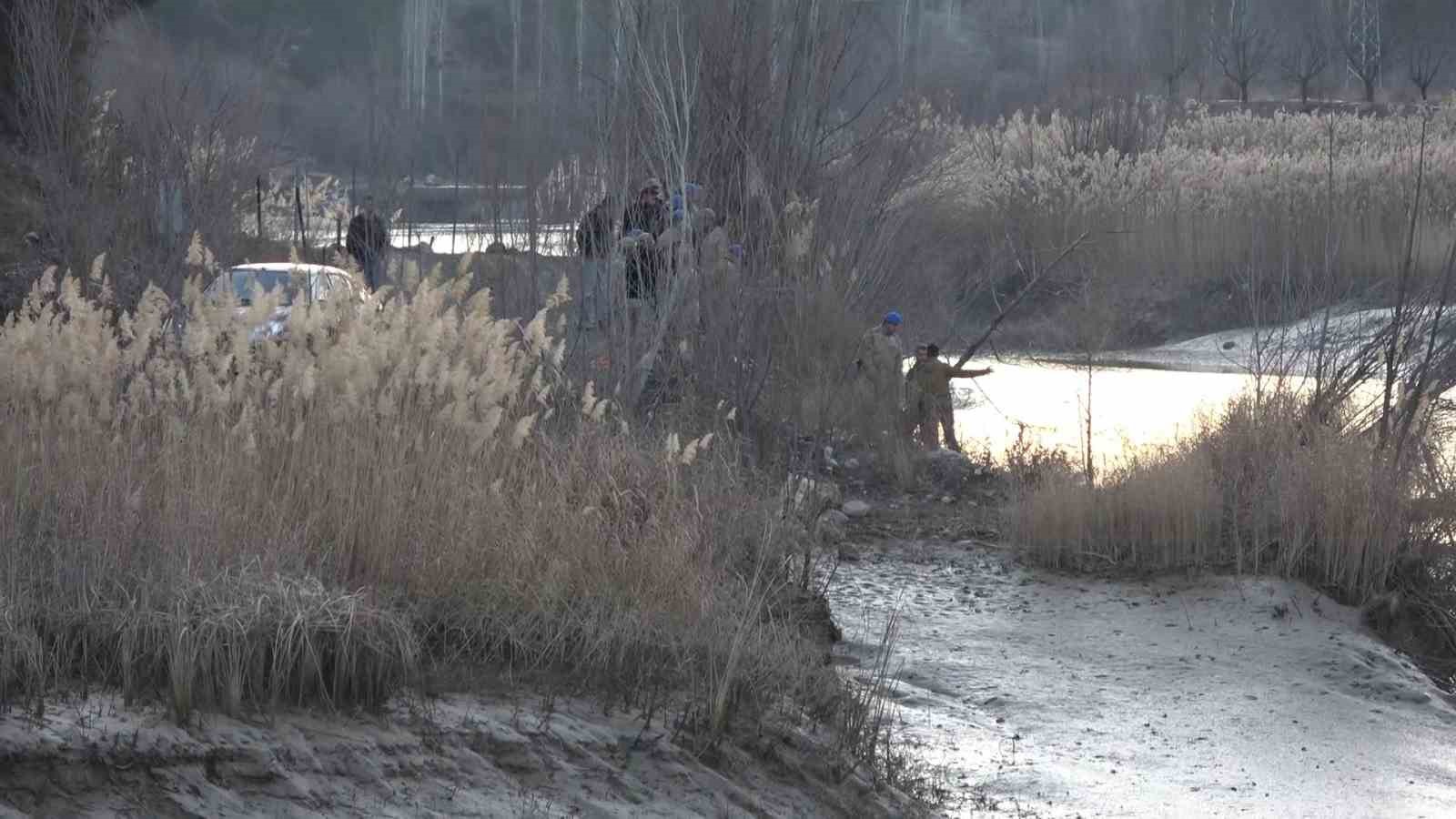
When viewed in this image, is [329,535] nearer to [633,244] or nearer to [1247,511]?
[633,244]

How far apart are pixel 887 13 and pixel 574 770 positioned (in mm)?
56018

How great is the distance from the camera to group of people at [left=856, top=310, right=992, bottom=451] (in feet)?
49.9

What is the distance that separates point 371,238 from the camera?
13297 mm

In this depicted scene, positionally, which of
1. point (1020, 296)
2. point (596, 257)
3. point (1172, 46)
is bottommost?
point (1020, 296)

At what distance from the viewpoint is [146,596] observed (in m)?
5.80

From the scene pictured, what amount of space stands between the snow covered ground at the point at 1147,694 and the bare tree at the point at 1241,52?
150ft

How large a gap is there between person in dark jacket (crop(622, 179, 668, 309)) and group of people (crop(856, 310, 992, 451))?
251 cm

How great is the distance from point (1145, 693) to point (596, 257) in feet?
13.2

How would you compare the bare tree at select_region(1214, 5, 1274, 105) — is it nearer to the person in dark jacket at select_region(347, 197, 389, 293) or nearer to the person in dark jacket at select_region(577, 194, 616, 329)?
the person in dark jacket at select_region(347, 197, 389, 293)

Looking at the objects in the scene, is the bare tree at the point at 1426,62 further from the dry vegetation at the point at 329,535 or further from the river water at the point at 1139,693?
the dry vegetation at the point at 329,535

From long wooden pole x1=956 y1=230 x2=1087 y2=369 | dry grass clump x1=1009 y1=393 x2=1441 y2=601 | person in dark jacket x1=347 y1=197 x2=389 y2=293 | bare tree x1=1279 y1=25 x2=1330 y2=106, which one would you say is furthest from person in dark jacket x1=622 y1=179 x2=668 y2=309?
bare tree x1=1279 y1=25 x2=1330 y2=106

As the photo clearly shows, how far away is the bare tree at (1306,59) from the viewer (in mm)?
57847

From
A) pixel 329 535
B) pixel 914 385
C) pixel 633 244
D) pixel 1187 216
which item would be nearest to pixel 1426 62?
pixel 1187 216

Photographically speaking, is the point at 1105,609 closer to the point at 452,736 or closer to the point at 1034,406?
the point at 452,736
